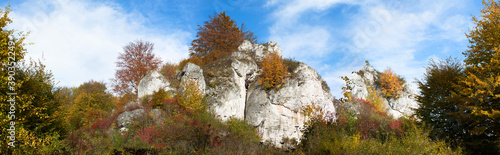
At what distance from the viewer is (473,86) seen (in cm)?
1275

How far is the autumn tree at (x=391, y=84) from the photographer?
3503 centimetres

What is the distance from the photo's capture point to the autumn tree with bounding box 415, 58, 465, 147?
43.9 ft

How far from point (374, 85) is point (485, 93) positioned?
2574 centimetres

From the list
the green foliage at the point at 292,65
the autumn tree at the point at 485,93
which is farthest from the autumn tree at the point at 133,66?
the autumn tree at the point at 485,93

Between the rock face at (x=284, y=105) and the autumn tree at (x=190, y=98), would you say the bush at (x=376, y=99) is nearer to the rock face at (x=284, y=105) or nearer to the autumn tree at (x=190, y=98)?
the rock face at (x=284, y=105)

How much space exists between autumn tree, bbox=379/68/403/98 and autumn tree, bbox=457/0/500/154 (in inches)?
875

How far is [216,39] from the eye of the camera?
1150 inches

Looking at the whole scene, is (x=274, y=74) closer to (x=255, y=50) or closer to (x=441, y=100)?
(x=255, y=50)

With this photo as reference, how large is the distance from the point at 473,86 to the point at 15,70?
70.6ft

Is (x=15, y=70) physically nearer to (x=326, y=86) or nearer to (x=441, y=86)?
(x=441, y=86)

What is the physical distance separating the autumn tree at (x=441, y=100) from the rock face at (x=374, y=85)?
19482 mm

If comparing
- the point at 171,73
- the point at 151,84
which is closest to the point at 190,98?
the point at 151,84

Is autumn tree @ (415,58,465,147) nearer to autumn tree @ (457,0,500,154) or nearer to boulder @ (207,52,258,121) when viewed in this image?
autumn tree @ (457,0,500,154)

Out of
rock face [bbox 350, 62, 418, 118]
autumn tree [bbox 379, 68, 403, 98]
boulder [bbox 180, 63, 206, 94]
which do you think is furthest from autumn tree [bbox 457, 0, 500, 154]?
autumn tree [bbox 379, 68, 403, 98]
